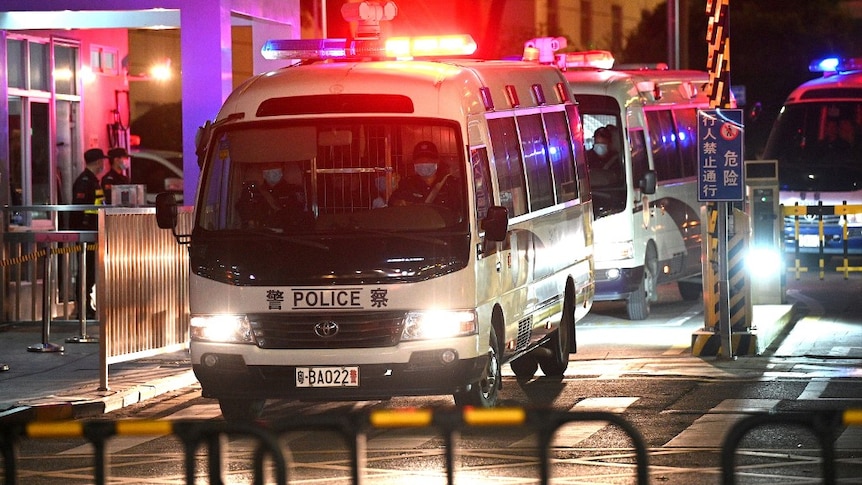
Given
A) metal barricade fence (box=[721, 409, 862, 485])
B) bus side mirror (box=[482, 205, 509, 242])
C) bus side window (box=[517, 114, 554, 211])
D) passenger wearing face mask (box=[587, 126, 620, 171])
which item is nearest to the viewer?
metal barricade fence (box=[721, 409, 862, 485])

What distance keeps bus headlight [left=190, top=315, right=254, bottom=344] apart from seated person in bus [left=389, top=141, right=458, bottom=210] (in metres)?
1.29

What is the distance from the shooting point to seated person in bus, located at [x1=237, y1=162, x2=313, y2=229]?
1219 cm

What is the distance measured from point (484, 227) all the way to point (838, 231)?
589 inches

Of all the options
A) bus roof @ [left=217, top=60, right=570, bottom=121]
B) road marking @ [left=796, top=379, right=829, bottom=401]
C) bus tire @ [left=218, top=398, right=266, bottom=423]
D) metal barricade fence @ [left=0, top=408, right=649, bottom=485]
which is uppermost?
bus roof @ [left=217, top=60, right=570, bottom=121]

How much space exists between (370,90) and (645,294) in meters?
8.01

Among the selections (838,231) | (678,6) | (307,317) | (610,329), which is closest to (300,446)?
(307,317)

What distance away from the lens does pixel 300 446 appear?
37.1 ft

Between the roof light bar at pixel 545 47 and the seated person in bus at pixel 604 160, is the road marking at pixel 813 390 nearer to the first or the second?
the seated person in bus at pixel 604 160

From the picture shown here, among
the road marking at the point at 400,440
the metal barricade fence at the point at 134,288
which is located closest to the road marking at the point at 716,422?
the road marking at the point at 400,440

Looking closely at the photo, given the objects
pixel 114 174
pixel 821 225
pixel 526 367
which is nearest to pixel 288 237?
pixel 526 367

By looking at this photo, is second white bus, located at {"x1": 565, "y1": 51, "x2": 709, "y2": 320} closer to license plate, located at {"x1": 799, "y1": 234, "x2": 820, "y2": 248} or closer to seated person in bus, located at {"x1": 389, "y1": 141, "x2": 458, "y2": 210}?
license plate, located at {"x1": 799, "y1": 234, "x2": 820, "y2": 248}

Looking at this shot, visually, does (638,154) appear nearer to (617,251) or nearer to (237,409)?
(617,251)

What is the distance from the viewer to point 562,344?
14.8m

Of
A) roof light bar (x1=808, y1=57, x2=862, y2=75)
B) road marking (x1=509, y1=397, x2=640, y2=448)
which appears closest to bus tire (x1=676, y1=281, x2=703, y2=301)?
roof light bar (x1=808, y1=57, x2=862, y2=75)
